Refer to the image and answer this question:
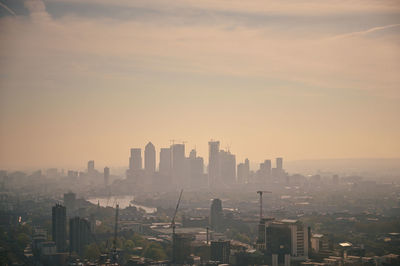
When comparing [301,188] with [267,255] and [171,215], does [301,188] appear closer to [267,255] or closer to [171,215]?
[171,215]

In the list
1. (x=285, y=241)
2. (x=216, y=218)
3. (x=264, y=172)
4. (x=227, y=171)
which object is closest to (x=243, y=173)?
(x=264, y=172)

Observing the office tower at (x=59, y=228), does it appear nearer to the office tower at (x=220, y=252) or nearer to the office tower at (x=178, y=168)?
the office tower at (x=220, y=252)

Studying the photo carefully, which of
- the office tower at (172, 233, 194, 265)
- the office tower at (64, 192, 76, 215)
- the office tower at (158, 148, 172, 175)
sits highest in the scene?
the office tower at (158, 148, 172, 175)

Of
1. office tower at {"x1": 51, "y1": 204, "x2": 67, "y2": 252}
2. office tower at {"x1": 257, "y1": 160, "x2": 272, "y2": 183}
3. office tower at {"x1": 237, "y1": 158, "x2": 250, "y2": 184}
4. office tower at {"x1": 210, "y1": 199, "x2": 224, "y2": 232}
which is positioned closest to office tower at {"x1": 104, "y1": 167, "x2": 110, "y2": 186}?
office tower at {"x1": 237, "y1": 158, "x2": 250, "y2": 184}

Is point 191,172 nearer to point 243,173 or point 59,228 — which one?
point 243,173

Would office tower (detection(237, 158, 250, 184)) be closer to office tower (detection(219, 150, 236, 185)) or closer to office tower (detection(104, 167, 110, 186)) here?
office tower (detection(219, 150, 236, 185))

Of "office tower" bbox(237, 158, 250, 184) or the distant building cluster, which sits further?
the distant building cluster
